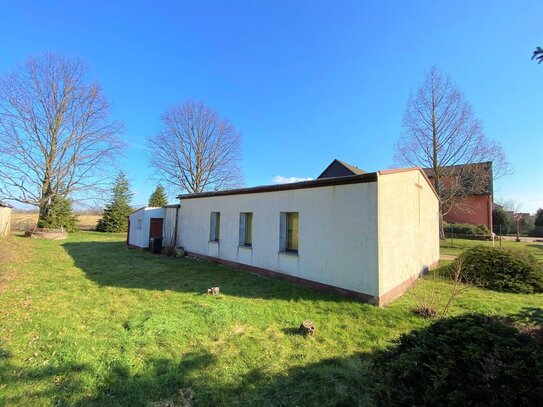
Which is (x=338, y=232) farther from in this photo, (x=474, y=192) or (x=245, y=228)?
(x=474, y=192)

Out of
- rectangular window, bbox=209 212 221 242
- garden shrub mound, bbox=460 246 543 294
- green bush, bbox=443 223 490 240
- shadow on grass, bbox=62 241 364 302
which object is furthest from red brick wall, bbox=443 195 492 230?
shadow on grass, bbox=62 241 364 302

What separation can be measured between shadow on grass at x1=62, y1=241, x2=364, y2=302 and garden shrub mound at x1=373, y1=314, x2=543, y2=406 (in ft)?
14.3

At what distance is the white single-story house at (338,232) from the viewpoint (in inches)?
268

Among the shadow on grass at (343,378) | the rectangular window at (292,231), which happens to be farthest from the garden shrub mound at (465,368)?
the rectangular window at (292,231)

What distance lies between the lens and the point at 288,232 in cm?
916

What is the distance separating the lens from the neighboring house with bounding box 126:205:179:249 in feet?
52.4

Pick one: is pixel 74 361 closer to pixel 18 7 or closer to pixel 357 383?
pixel 357 383

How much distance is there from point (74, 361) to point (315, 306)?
15.3ft

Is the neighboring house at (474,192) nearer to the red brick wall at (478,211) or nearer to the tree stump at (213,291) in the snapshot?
the red brick wall at (478,211)

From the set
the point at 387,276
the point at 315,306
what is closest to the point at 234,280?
the point at 315,306

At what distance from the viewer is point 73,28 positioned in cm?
1060

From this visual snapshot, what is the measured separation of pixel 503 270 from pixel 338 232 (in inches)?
256

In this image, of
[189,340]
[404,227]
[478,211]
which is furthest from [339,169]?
[189,340]

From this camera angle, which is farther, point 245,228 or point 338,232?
point 245,228
